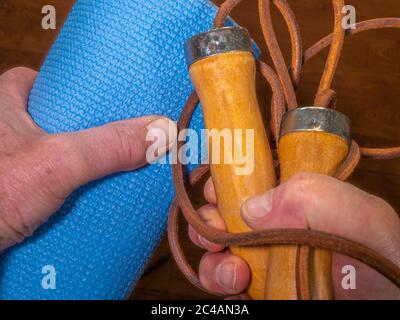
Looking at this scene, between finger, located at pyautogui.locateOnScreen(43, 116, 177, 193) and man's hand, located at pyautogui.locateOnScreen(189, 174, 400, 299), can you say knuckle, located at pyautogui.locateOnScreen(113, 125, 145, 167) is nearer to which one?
finger, located at pyautogui.locateOnScreen(43, 116, 177, 193)

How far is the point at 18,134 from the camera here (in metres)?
0.44

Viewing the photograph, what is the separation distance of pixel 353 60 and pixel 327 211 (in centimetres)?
75

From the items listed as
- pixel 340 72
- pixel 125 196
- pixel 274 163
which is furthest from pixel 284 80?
pixel 340 72

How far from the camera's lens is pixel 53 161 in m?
0.41

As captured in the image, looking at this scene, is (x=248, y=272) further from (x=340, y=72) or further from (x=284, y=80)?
(x=340, y=72)

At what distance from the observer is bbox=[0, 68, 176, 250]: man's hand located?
413mm

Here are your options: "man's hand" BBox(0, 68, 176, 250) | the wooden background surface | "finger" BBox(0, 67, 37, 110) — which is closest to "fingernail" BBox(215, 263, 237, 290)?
"man's hand" BBox(0, 68, 176, 250)

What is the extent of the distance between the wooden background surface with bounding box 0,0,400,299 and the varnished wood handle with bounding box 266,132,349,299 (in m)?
0.55

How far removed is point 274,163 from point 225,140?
0.06 metres

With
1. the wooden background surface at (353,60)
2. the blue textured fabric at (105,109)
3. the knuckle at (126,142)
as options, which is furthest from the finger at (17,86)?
the wooden background surface at (353,60)

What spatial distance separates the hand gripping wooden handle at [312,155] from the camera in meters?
Result: 0.34

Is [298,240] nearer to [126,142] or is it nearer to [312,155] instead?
[312,155]

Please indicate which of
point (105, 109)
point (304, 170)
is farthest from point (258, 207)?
point (105, 109)
